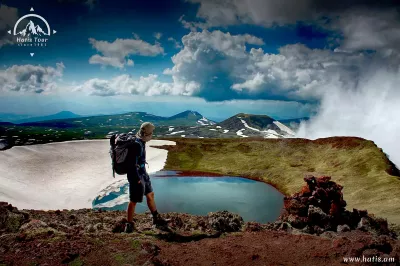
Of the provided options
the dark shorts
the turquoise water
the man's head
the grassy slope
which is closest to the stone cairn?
the grassy slope

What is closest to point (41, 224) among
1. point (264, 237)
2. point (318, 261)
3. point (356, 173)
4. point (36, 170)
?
point (264, 237)

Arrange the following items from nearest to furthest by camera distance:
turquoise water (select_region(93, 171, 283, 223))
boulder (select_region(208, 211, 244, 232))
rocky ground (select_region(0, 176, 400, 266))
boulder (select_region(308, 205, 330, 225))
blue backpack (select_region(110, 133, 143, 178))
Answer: rocky ground (select_region(0, 176, 400, 266)), blue backpack (select_region(110, 133, 143, 178)), boulder (select_region(208, 211, 244, 232)), boulder (select_region(308, 205, 330, 225)), turquoise water (select_region(93, 171, 283, 223))

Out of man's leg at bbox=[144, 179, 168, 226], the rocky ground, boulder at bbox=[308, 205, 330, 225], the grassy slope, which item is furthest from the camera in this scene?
the grassy slope

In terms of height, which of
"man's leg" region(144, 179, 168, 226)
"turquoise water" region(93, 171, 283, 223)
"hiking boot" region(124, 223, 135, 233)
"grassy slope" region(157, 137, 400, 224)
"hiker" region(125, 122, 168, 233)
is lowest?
"turquoise water" region(93, 171, 283, 223)

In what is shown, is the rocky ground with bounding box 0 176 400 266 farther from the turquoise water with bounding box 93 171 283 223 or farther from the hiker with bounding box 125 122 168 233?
the turquoise water with bounding box 93 171 283 223

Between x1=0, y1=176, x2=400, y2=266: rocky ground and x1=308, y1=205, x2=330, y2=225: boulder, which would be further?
x1=308, y1=205, x2=330, y2=225: boulder

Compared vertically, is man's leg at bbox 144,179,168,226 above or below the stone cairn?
above

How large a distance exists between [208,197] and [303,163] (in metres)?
29.1

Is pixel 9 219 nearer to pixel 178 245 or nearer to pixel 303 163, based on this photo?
pixel 178 245

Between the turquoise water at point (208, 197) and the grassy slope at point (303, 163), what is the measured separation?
19.0 feet

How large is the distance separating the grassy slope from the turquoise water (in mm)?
5797

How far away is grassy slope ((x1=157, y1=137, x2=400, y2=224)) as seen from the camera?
34706 millimetres

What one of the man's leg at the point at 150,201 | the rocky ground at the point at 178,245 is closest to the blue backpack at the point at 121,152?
the man's leg at the point at 150,201

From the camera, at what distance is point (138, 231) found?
1268cm
